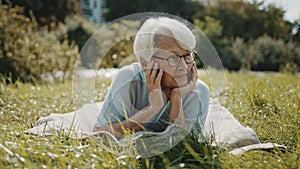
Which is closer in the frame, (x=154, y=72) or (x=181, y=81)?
(x=154, y=72)

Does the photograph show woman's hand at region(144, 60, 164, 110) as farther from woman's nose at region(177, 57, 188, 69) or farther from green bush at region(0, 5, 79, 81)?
green bush at region(0, 5, 79, 81)

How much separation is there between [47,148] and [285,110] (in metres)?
1.77

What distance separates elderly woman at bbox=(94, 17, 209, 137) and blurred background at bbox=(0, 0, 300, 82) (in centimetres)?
29

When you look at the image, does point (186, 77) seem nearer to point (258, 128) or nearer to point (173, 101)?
point (173, 101)

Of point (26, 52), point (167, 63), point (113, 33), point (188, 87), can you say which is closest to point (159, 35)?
point (167, 63)

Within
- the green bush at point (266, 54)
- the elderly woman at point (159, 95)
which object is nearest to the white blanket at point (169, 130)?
the elderly woman at point (159, 95)

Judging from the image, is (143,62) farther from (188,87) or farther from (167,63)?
(188,87)

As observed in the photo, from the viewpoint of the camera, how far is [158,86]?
2342 millimetres

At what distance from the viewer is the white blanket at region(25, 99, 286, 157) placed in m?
2.11

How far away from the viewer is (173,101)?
8.00 ft

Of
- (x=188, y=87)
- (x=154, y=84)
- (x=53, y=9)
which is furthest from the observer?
(x=53, y=9)

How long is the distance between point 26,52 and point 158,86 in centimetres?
492

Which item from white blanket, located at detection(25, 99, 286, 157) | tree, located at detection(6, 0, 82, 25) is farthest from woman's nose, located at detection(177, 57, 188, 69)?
tree, located at detection(6, 0, 82, 25)

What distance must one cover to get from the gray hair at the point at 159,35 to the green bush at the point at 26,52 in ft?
13.8
